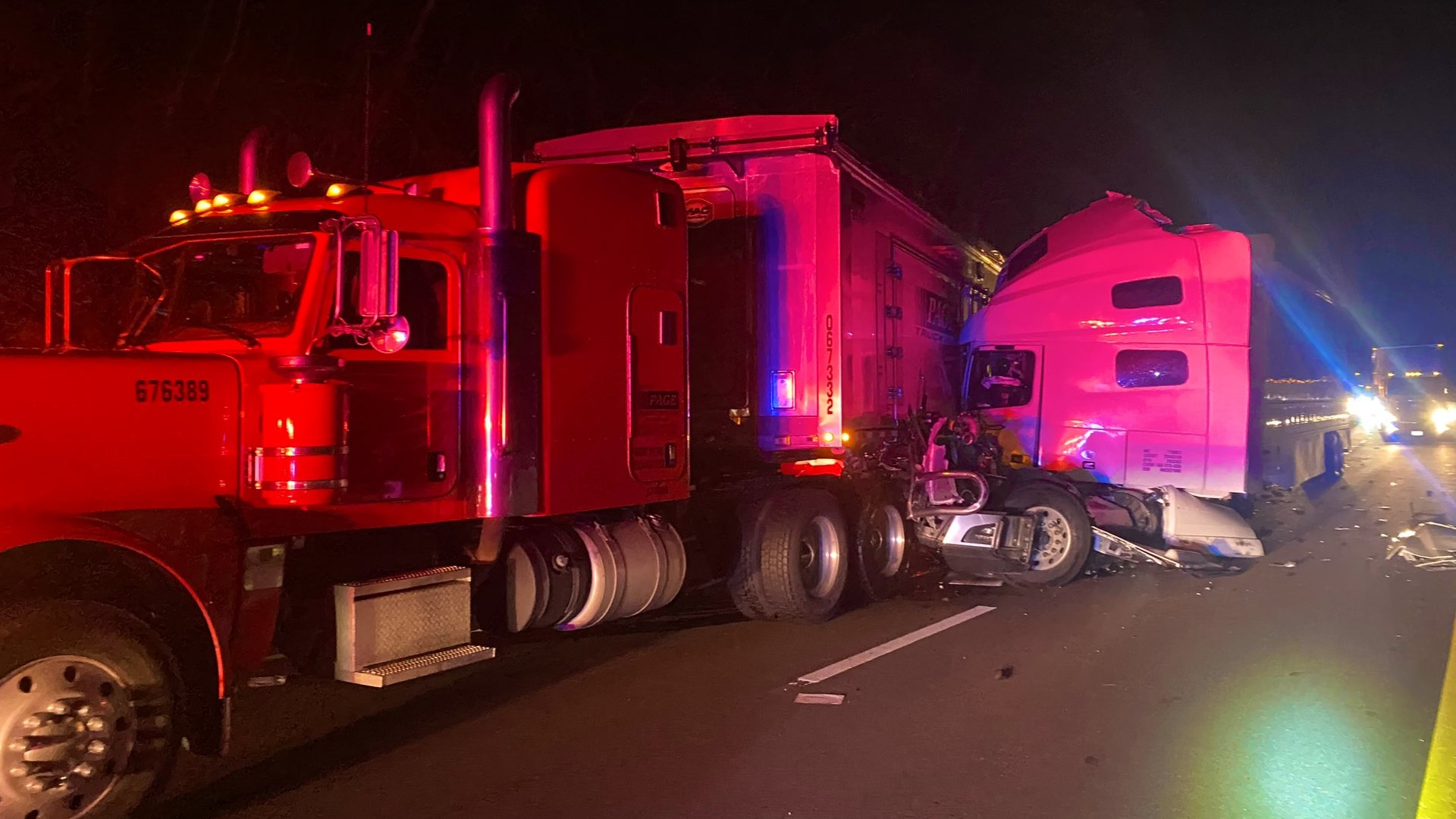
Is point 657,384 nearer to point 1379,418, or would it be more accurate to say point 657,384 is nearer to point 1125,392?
point 1125,392

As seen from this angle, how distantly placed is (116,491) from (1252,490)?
9494 millimetres

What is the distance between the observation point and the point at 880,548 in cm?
914

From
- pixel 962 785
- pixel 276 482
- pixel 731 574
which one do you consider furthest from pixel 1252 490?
pixel 276 482

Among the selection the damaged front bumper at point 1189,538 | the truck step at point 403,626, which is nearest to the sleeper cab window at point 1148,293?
the damaged front bumper at point 1189,538

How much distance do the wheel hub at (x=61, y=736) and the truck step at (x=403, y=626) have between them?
42.9 inches

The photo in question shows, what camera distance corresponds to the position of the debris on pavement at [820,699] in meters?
5.79

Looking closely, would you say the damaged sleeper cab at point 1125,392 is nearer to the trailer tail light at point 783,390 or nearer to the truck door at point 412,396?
the trailer tail light at point 783,390

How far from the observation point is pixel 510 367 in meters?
5.50

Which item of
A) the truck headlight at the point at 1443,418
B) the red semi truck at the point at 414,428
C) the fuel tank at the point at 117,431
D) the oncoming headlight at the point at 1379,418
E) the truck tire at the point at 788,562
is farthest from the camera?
the truck headlight at the point at 1443,418

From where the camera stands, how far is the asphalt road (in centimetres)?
440

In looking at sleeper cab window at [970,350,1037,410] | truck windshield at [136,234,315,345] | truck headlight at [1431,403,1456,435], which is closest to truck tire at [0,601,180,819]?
truck windshield at [136,234,315,345]

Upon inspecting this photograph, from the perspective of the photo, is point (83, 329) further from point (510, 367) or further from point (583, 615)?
point (583, 615)

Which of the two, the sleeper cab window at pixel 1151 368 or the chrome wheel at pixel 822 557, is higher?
the sleeper cab window at pixel 1151 368

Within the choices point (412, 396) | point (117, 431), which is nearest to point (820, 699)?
point (412, 396)
